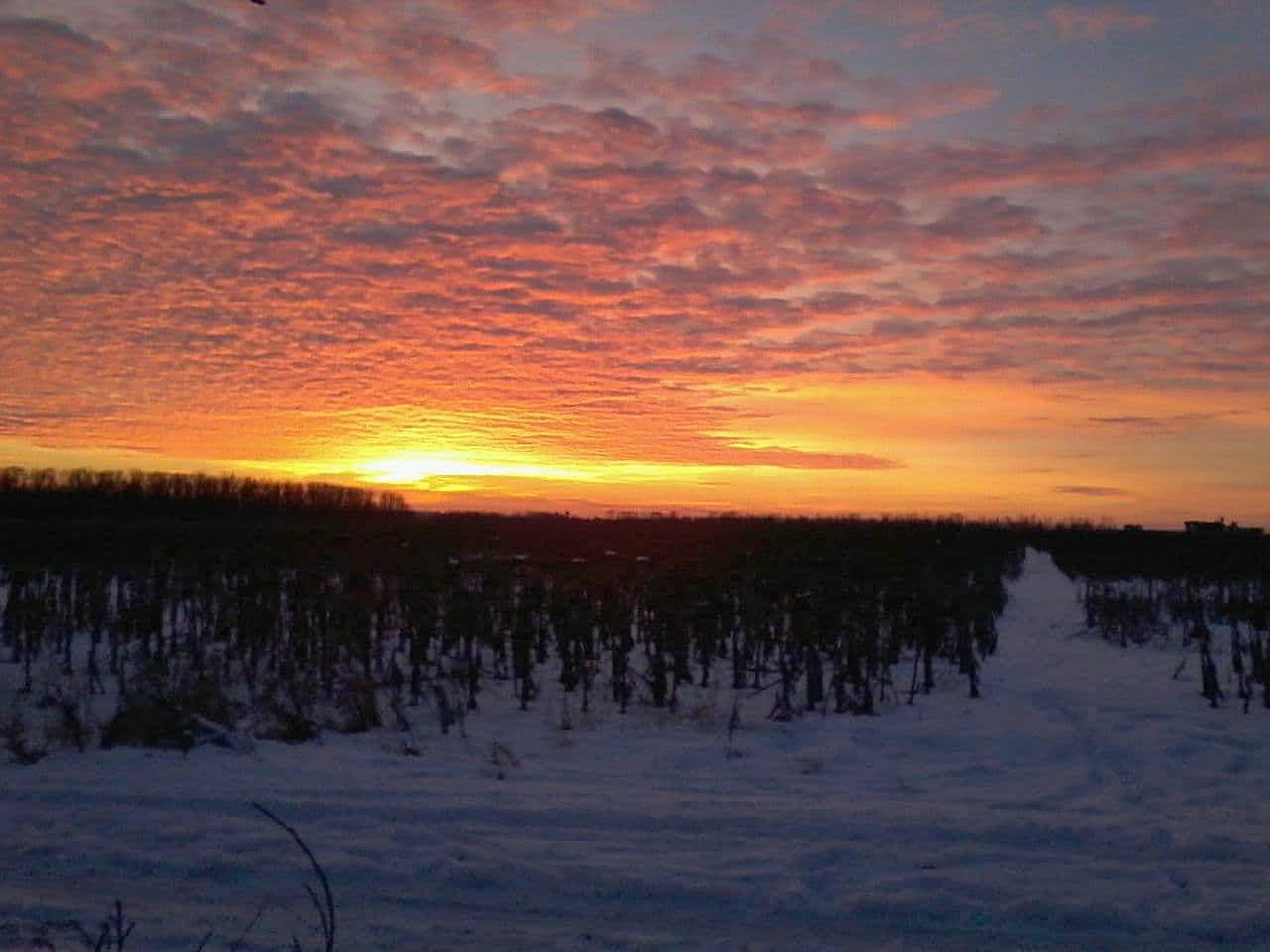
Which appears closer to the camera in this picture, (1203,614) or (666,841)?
(666,841)

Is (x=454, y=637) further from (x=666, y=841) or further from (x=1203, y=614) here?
(x=1203, y=614)

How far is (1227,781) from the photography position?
24.1ft

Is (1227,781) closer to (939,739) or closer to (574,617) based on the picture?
(939,739)

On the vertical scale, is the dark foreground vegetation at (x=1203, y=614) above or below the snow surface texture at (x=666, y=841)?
above

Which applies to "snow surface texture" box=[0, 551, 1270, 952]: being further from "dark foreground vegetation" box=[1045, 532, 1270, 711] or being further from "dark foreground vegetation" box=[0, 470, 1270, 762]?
"dark foreground vegetation" box=[1045, 532, 1270, 711]

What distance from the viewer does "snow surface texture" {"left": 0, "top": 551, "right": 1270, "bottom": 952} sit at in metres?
4.60

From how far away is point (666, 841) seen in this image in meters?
5.68

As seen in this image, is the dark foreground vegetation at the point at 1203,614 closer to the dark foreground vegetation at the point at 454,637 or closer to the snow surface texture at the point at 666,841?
the dark foreground vegetation at the point at 454,637

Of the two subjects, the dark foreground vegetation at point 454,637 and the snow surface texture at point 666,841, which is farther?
the dark foreground vegetation at point 454,637

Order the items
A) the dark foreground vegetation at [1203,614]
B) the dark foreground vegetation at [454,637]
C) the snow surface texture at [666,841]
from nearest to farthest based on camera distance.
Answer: the snow surface texture at [666,841], the dark foreground vegetation at [454,637], the dark foreground vegetation at [1203,614]

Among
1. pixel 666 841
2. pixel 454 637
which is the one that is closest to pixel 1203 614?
pixel 454 637

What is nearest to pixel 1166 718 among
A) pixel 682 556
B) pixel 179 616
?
pixel 682 556

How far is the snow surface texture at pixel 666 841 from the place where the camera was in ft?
15.1

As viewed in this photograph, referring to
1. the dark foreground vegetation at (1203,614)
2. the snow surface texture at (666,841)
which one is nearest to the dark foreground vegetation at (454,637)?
the dark foreground vegetation at (1203,614)
